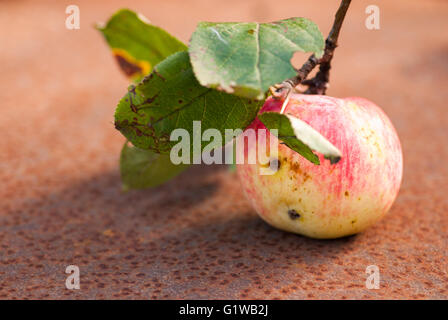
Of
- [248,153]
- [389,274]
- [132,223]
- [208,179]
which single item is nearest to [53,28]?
[208,179]

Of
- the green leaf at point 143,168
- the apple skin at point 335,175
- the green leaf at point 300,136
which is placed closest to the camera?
the green leaf at point 300,136

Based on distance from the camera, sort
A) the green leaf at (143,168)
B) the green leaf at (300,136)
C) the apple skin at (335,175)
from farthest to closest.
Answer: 1. the green leaf at (143,168)
2. the apple skin at (335,175)
3. the green leaf at (300,136)

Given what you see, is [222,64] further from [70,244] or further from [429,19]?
[429,19]

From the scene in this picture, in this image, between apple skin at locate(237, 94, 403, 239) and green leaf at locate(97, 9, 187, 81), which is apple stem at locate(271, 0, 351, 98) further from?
green leaf at locate(97, 9, 187, 81)

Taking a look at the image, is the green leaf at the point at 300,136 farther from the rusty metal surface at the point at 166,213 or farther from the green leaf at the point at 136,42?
the green leaf at the point at 136,42

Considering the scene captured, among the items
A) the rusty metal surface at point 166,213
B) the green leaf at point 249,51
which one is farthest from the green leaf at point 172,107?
the rusty metal surface at point 166,213

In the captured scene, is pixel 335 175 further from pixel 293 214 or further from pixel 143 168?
pixel 143 168
